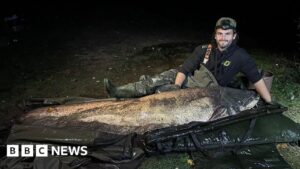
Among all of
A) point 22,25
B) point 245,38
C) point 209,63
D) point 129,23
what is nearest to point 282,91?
point 209,63

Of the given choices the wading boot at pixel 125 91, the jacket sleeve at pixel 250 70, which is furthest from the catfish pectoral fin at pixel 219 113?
the wading boot at pixel 125 91

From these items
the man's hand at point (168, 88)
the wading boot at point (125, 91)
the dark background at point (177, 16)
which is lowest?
the wading boot at point (125, 91)

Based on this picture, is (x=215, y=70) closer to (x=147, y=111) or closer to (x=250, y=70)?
(x=250, y=70)

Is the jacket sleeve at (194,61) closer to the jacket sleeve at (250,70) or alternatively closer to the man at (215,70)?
the man at (215,70)

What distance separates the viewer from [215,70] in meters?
5.24

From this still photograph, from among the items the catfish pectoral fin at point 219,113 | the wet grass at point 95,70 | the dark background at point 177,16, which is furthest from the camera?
the dark background at point 177,16

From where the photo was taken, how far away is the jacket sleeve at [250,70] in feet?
16.4

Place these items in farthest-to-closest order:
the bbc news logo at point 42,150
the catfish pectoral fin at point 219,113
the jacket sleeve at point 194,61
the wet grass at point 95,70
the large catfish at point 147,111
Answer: the wet grass at point 95,70
the jacket sleeve at point 194,61
the catfish pectoral fin at point 219,113
the large catfish at point 147,111
the bbc news logo at point 42,150

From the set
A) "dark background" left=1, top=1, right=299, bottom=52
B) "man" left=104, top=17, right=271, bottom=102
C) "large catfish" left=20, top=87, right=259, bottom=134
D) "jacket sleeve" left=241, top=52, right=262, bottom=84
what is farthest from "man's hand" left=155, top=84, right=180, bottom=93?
"dark background" left=1, top=1, right=299, bottom=52

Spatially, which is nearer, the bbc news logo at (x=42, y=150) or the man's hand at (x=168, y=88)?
the bbc news logo at (x=42, y=150)

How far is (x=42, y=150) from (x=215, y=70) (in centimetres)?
262

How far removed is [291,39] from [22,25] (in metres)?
7.74

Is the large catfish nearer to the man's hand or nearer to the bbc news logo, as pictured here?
the man's hand

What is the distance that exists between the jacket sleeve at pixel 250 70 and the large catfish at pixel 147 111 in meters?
0.29
